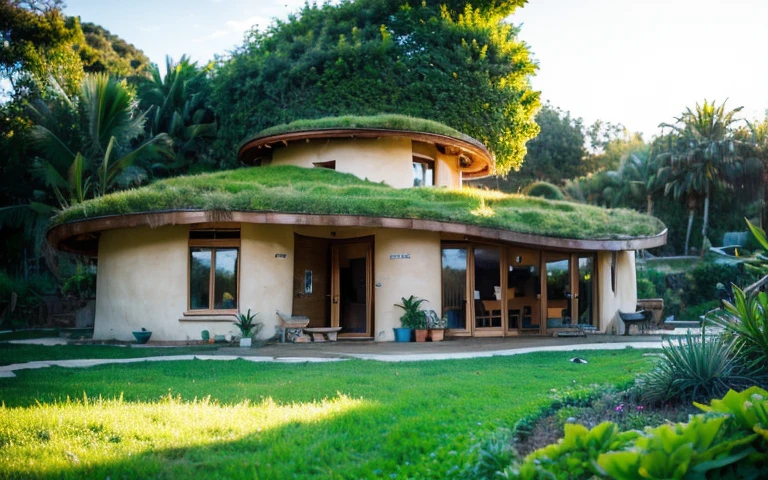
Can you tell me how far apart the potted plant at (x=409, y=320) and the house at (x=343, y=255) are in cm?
33

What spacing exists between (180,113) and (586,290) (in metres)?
25.8

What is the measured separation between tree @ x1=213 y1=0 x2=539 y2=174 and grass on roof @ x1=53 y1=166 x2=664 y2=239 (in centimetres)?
1119

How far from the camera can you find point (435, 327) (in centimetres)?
1512

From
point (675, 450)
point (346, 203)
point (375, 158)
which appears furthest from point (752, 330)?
point (375, 158)

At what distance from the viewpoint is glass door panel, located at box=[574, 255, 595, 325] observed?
56.2 ft

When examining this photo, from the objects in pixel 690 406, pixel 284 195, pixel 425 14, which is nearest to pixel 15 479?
pixel 690 406

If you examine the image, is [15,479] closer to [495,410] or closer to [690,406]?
[495,410]

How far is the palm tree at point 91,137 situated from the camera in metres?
24.5

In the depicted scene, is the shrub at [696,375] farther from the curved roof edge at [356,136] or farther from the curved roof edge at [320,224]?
the curved roof edge at [356,136]

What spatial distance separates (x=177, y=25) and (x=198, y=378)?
7.61 meters

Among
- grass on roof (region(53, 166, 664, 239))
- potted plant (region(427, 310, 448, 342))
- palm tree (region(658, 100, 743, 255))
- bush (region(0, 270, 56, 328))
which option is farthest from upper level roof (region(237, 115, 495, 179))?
palm tree (region(658, 100, 743, 255))

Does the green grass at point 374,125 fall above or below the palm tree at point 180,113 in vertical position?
below

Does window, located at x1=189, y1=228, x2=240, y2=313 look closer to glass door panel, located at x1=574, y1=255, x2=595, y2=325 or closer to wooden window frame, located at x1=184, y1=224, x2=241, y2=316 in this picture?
wooden window frame, located at x1=184, y1=224, x2=241, y2=316

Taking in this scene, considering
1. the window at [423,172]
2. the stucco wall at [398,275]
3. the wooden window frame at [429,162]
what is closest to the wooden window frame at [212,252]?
the stucco wall at [398,275]
